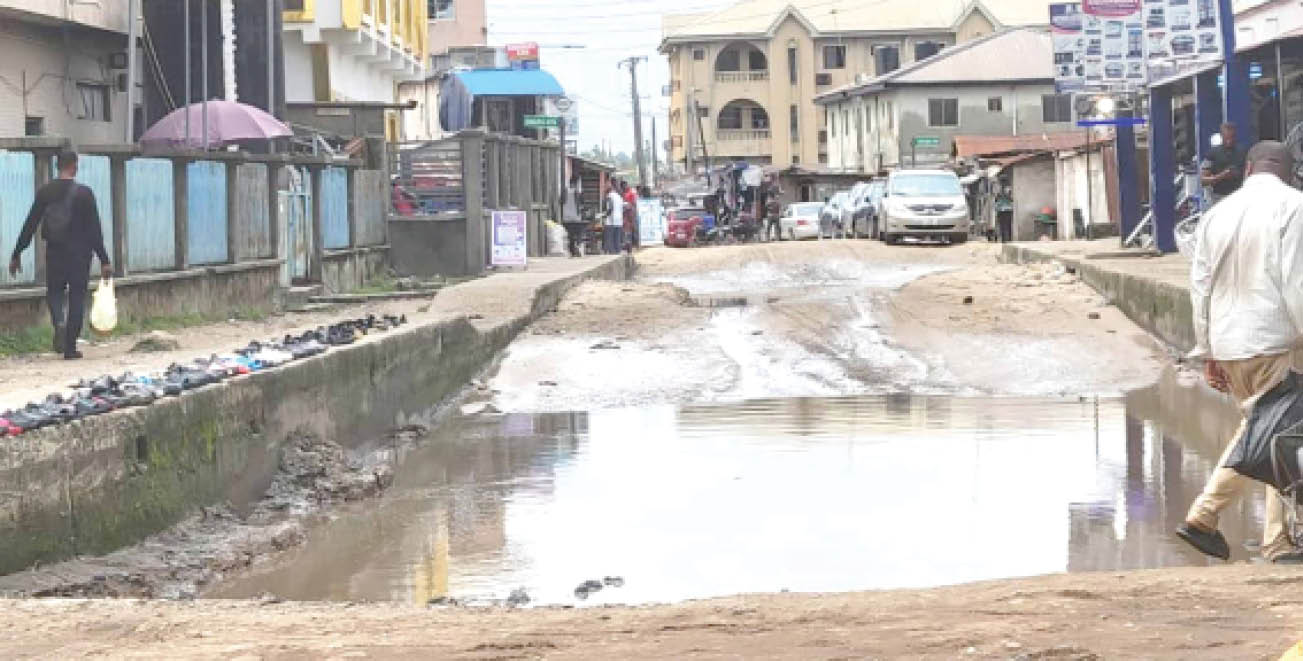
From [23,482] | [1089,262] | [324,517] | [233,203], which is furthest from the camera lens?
[1089,262]

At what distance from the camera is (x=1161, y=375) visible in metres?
15.7

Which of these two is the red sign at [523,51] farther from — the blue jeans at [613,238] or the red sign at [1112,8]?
the red sign at [1112,8]

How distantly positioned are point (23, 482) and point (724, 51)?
A: 87674mm

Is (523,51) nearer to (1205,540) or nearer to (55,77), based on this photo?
(55,77)

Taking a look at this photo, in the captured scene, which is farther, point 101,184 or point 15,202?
point 101,184

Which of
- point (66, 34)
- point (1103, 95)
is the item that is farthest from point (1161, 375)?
point (66, 34)

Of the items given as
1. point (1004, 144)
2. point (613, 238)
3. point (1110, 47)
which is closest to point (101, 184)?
point (1110, 47)

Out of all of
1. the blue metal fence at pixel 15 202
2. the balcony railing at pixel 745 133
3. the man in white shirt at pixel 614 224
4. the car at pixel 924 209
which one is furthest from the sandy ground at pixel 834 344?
the balcony railing at pixel 745 133

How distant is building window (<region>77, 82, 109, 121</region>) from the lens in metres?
26.1

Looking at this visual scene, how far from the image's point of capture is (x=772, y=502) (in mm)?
10547

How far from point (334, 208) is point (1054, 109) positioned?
47921mm

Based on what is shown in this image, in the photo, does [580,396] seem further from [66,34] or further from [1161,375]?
[66,34]

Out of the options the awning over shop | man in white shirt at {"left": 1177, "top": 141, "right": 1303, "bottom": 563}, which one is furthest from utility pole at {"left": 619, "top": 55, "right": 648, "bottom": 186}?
man in white shirt at {"left": 1177, "top": 141, "right": 1303, "bottom": 563}

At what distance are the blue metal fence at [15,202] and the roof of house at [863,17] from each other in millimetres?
78901
